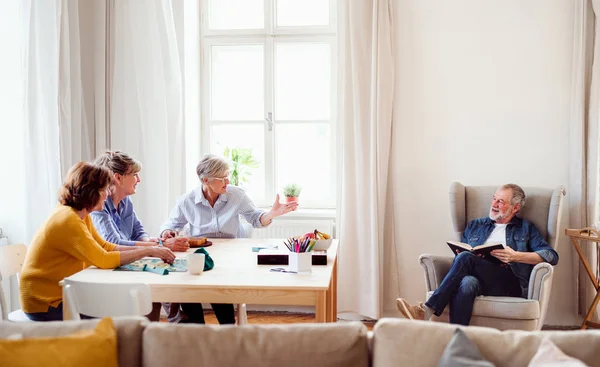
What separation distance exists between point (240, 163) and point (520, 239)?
2.13 metres

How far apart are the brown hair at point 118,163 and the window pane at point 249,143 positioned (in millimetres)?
1502

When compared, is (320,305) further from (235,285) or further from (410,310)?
(410,310)

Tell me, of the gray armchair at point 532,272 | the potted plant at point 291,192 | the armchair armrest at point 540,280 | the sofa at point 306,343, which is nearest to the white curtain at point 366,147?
the potted plant at point 291,192

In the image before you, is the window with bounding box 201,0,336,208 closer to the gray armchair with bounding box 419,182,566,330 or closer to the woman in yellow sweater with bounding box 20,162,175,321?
the gray armchair with bounding box 419,182,566,330

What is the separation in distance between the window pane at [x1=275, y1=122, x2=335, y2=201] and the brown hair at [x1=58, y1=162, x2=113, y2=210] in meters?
2.19

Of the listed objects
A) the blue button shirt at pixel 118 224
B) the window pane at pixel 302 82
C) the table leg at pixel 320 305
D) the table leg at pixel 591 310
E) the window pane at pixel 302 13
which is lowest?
the table leg at pixel 591 310

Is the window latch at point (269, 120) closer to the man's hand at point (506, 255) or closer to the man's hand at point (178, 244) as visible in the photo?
the man's hand at point (178, 244)

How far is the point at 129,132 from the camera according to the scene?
423 cm

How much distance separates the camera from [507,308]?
3.13 metres

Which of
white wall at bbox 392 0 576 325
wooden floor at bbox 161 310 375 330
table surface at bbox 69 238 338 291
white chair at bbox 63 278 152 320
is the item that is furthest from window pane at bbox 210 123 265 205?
white chair at bbox 63 278 152 320

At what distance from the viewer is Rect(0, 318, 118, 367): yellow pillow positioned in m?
1.50

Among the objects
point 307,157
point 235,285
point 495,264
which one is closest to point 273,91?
point 307,157

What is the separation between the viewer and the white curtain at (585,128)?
12.4 feet

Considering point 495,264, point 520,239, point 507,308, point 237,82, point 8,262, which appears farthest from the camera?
point 237,82
